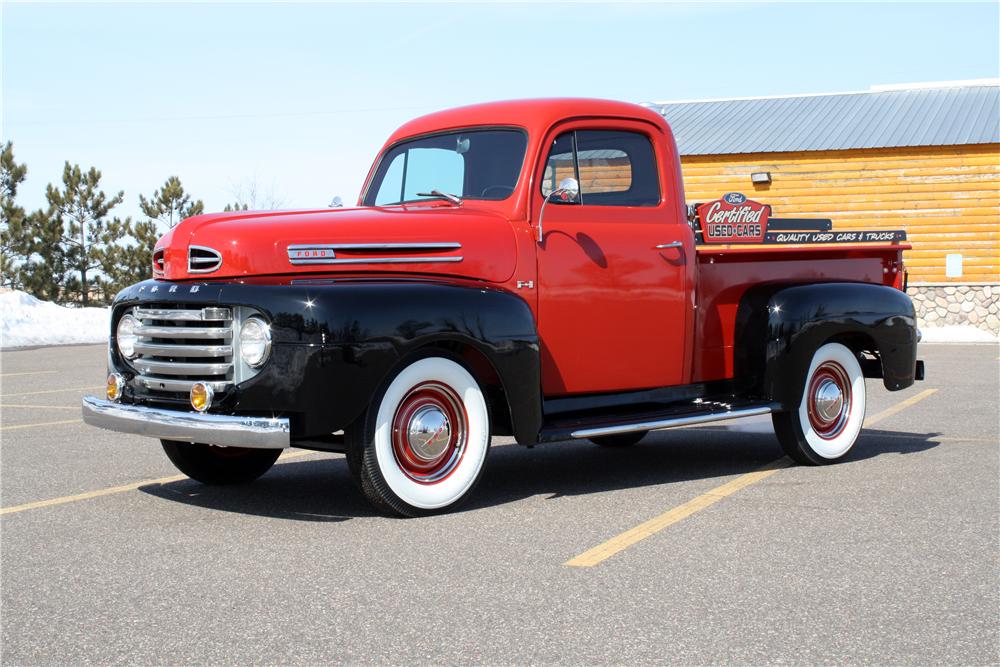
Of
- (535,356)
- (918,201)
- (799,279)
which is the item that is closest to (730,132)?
(918,201)

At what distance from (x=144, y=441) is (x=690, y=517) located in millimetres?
4700

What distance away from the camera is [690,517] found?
6004 mm

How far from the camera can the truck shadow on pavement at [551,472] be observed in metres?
6.41

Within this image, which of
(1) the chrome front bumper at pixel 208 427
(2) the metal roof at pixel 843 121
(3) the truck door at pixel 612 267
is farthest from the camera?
(2) the metal roof at pixel 843 121

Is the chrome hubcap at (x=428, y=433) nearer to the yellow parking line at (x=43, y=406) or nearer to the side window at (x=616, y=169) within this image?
the side window at (x=616, y=169)

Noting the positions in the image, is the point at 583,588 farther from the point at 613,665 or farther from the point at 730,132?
the point at 730,132

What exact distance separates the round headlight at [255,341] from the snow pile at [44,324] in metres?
20.6

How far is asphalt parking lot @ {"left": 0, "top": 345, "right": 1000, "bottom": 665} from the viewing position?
392cm

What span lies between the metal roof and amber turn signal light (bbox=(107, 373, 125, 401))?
84.7 feet

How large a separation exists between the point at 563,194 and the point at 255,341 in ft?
6.28

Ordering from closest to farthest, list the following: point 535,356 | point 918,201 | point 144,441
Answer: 1. point 535,356
2. point 144,441
3. point 918,201

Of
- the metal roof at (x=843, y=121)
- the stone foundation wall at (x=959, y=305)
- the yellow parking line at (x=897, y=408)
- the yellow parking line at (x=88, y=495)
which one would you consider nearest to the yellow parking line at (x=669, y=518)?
the yellow parking line at (x=897, y=408)

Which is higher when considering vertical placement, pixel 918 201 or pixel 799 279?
pixel 918 201

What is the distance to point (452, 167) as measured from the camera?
23.7 feet
